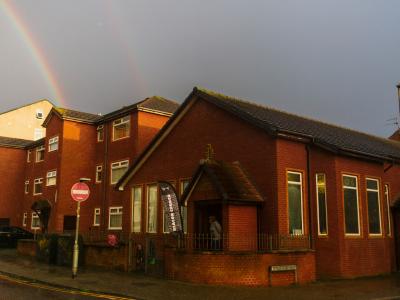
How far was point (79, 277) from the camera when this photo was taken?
16.8 meters

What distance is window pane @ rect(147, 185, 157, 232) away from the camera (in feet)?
75.5

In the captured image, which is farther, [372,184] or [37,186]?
[37,186]

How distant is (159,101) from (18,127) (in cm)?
2413

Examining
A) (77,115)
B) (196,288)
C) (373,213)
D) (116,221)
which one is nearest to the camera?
(196,288)

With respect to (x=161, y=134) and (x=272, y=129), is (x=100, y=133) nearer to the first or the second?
(x=161, y=134)

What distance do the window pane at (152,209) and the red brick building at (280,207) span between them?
3310 millimetres

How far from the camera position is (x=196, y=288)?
14156mm

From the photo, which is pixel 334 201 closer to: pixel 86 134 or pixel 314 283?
pixel 314 283

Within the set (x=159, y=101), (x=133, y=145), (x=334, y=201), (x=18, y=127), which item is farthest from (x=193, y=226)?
(x=18, y=127)

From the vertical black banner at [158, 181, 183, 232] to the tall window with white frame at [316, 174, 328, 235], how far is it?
18.1 ft

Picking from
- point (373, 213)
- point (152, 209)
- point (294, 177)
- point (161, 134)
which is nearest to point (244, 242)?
point (294, 177)

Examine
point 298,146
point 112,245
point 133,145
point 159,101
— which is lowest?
point 112,245

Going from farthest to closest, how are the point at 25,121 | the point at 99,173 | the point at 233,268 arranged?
the point at 25,121 → the point at 99,173 → the point at 233,268

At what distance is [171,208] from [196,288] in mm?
4850
